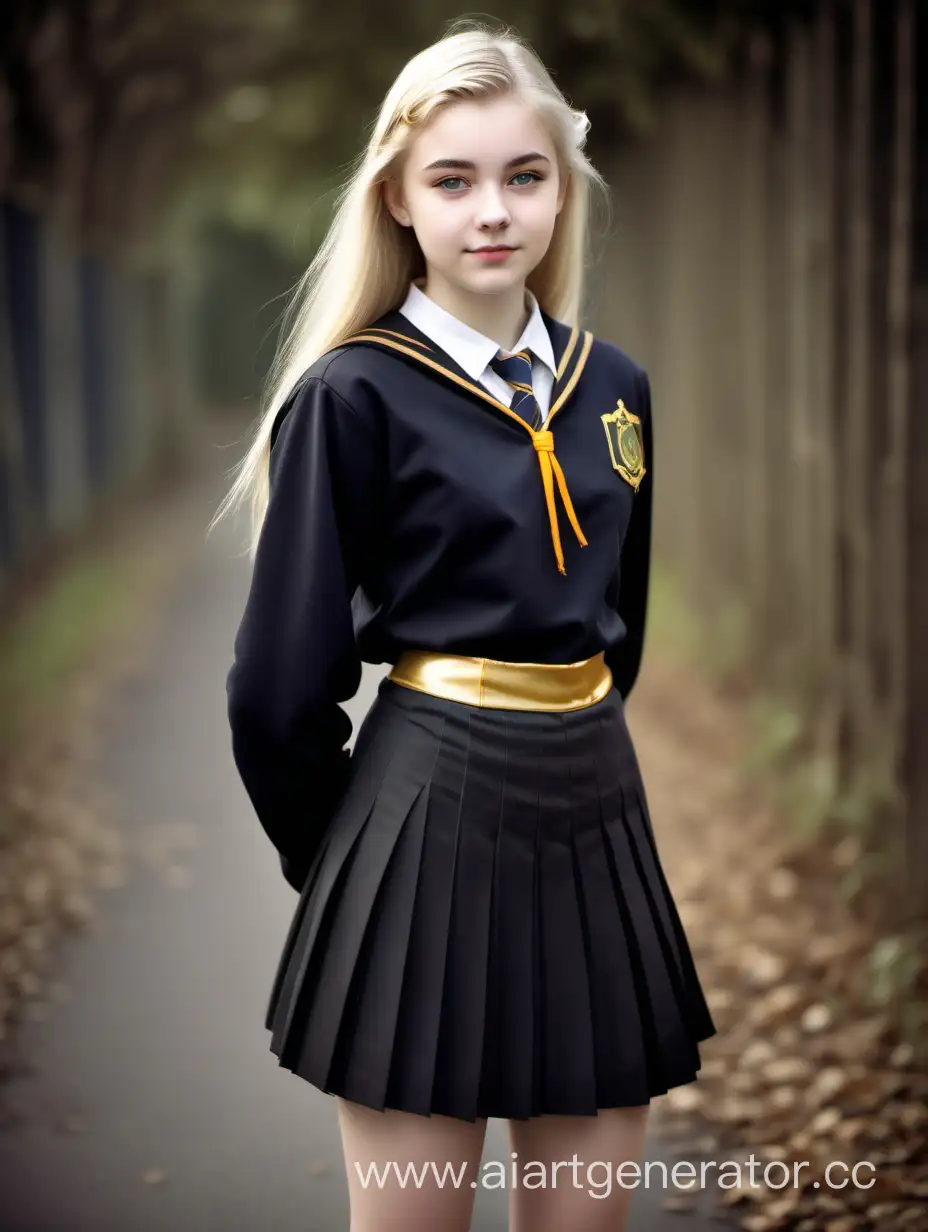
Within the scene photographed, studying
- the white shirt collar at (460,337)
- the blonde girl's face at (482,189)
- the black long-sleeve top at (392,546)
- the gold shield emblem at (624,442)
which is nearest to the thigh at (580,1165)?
the black long-sleeve top at (392,546)

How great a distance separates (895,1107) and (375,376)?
2.45 meters

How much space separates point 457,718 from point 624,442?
0.54 meters

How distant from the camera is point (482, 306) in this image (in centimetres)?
225

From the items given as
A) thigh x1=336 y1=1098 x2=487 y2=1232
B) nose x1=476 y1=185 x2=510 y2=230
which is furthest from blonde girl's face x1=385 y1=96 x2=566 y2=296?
thigh x1=336 y1=1098 x2=487 y2=1232

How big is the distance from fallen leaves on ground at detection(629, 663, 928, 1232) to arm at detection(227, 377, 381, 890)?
71.6 inches

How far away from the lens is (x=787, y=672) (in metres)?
6.24

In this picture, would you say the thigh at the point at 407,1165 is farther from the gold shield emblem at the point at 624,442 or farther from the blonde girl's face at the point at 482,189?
the blonde girl's face at the point at 482,189

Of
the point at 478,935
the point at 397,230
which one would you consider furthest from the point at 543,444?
the point at 478,935

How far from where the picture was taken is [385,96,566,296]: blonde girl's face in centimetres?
212

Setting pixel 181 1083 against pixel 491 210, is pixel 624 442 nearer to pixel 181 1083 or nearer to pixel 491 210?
pixel 491 210

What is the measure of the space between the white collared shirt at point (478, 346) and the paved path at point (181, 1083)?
2032mm

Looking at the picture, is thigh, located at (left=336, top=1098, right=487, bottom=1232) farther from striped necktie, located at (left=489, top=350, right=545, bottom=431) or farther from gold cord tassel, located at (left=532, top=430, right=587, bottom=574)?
striped necktie, located at (left=489, top=350, right=545, bottom=431)

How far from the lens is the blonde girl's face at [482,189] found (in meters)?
2.12

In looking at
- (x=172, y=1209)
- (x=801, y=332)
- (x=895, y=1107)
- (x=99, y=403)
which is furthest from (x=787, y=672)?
(x=99, y=403)
